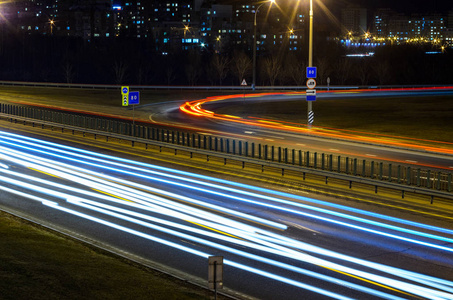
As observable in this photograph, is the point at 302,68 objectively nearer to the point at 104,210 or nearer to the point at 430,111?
the point at 430,111

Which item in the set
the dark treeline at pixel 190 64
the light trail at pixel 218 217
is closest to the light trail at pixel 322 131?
the light trail at pixel 218 217

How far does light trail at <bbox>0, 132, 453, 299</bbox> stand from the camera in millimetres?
11102

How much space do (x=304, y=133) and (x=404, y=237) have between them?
2220cm

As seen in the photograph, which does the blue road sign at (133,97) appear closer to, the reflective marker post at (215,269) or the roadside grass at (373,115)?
the roadside grass at (373,115)

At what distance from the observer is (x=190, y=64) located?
4823 inches

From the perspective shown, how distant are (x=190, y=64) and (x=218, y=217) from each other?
10880cm

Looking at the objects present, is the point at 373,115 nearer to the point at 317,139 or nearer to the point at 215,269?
the point at 317,139

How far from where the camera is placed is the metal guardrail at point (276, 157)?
18.3 meters

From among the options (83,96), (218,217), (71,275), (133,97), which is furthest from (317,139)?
(83,96)

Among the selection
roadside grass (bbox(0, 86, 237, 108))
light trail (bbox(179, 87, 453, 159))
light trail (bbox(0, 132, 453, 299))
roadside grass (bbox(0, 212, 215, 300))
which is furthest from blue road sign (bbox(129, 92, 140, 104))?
roadside grass (bbox(0, 86, 237, 108))

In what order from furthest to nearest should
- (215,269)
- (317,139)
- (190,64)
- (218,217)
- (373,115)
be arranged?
(190,64)
(373,115)
(317,139)
(218,217)
(215,269)

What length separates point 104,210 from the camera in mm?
16484

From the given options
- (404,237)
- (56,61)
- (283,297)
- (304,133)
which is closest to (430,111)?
(304,133)

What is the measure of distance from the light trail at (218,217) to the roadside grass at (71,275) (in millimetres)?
1882
